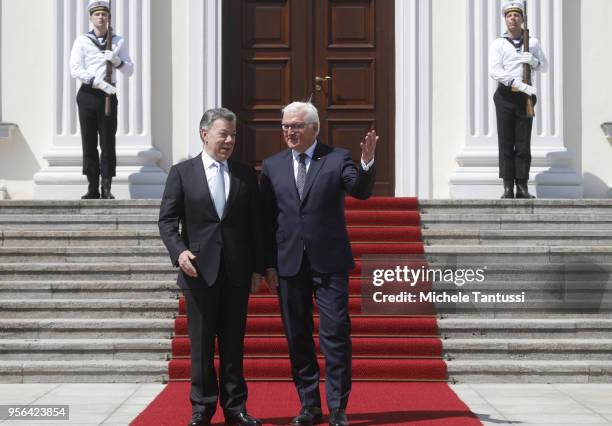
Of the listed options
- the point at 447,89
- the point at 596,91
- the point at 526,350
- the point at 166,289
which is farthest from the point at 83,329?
the point at 596,91

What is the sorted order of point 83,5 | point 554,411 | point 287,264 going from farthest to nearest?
1. point 83,5
2. point 554,411
3. point 287,264

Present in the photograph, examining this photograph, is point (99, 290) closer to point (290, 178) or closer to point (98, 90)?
point (98, 90)

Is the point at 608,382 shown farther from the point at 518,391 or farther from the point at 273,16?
the point at 273,16

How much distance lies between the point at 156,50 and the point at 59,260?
3234 mm

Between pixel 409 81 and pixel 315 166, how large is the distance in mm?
5813

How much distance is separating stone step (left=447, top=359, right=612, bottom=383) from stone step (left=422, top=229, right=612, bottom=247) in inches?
79.3

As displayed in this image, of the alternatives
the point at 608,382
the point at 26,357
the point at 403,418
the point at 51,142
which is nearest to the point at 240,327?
the point at 403,418

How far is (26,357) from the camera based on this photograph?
346 inches

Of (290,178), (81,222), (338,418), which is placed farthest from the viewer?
(81,222)

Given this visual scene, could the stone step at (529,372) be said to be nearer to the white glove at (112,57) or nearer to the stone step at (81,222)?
the stone step at (81,222)

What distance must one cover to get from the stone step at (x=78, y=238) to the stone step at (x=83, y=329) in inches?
58.1

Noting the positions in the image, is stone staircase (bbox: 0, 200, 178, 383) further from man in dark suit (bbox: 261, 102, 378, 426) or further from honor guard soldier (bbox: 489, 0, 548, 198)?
honor guard soldier (bbox: 489, 0, 548, 198)

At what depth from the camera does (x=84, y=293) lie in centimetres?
951

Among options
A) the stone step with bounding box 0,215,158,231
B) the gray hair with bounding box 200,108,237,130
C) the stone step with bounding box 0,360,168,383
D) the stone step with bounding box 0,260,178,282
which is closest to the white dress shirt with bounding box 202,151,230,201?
the gray hair with bounding box 200,108,237,130
